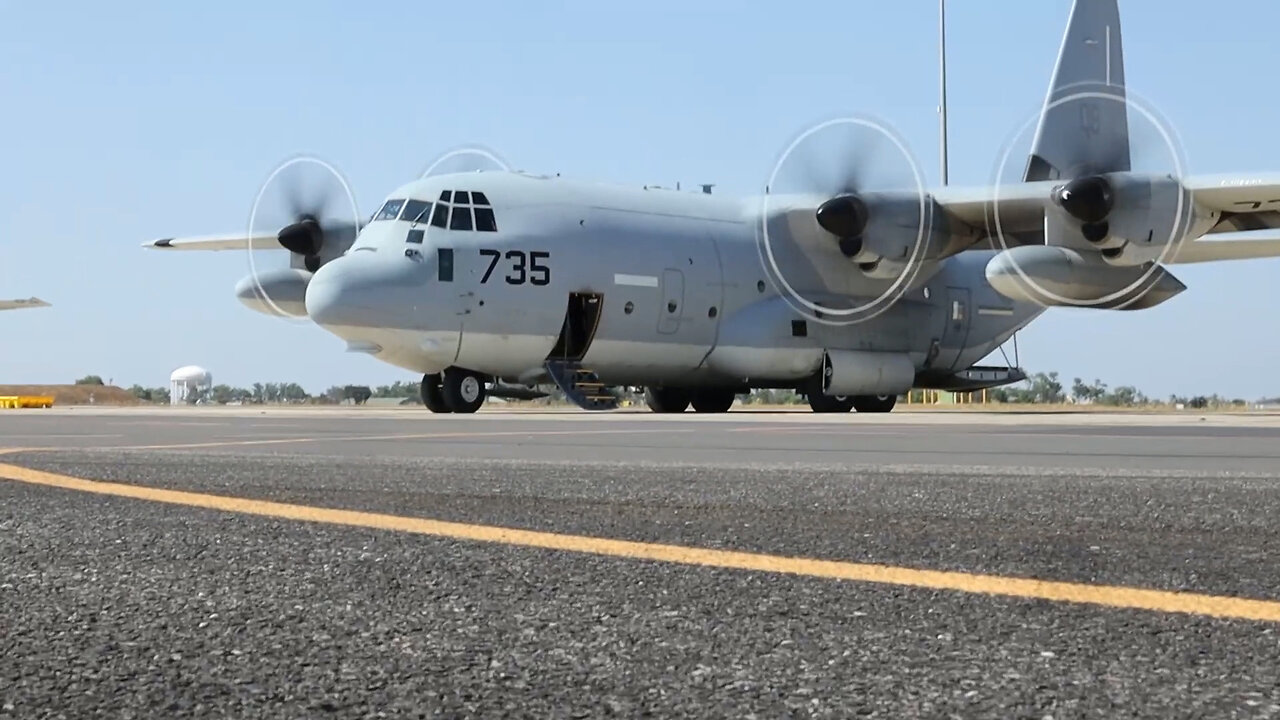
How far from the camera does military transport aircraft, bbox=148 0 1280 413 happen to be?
20312 millimetres

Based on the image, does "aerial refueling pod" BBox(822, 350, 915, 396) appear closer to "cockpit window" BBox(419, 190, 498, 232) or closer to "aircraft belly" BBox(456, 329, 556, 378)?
"aircraft belly" BBox(456, 329, 556, 378)

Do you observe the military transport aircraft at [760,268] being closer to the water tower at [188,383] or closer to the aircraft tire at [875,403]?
the aircraft tire at [875,403]

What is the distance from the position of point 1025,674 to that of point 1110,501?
10.2 ft

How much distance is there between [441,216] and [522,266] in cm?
140

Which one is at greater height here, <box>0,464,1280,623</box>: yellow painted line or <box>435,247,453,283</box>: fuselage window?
<box>435,247,453,283</box>: fuselage window

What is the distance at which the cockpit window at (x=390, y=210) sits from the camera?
68.6ft

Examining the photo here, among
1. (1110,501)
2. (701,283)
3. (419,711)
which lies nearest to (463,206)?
(701,283)

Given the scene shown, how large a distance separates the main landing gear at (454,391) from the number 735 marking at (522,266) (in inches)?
73.8

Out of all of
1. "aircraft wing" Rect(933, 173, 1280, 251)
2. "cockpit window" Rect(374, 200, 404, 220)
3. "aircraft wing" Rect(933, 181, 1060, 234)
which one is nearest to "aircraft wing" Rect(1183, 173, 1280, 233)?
"aircraft wing" Rect(933, 173, 1280, 251)

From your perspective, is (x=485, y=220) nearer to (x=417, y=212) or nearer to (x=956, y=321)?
(x=417, y=212)

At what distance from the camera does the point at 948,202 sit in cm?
2289

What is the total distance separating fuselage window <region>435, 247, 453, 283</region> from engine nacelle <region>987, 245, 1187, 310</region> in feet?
25.8

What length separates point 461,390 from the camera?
21.7 meters

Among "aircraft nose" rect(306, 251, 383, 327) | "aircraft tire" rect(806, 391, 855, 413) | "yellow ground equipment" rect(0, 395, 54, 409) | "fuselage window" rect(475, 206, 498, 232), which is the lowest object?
"aircraft tire" rect(806, 391, 855, 413)
